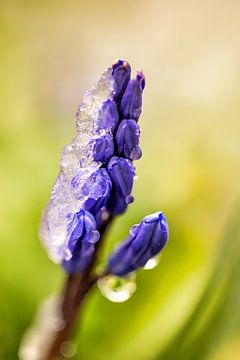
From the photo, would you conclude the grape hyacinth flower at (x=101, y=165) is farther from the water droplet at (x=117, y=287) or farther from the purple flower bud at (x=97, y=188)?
the water droplet at (x=117, y=287)

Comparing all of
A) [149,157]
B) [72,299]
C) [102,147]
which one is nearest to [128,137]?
[102,147]

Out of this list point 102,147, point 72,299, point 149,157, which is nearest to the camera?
point 102,147

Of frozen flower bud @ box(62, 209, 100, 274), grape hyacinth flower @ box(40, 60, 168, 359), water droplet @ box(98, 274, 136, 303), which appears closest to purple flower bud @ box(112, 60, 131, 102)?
grape hyacinth flower @ box(40, 60, 168, 359)

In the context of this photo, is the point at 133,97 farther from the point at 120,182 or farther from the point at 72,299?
the point at 72,299

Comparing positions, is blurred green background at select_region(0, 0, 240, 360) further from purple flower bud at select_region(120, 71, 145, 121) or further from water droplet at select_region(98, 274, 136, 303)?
purple flower bud at select_region(120, 71, 145, 121)

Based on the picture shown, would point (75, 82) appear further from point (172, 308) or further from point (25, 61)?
point (172, 308)
